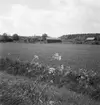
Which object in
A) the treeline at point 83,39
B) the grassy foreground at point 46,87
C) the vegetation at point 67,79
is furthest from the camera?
the treeline at point 83,39

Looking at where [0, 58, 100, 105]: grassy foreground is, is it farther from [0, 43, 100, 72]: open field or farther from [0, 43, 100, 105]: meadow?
[0, 43, 100, 72]: open field

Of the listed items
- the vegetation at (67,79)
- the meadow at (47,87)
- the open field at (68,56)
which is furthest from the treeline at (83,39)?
the meadow at (47,87)

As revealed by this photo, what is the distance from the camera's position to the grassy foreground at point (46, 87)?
322 cm

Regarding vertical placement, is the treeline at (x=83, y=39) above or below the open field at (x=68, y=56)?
above

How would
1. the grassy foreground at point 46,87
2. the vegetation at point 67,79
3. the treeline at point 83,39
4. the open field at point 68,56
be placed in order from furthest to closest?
the treeline at point 83,39, the open field at point 68,56, the vegetation at point 67,79, the grassy foreground at point 46,87

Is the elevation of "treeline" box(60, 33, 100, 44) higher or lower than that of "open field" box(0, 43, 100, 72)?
higher

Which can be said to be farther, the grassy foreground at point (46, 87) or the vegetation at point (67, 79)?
the vegetation at point (67, 79)

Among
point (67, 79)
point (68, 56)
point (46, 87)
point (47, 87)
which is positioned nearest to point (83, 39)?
point (68, 56)

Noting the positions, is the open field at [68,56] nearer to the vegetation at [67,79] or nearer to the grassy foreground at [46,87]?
the vegetation at [67,79]

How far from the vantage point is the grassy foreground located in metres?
3.22

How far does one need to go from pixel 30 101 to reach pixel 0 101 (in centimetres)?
67

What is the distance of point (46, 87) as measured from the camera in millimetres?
4176

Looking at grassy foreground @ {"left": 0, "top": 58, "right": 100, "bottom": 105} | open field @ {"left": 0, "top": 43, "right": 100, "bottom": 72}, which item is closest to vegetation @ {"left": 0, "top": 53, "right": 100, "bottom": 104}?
grassy foreground @ {"left": 0, "top": 58, "right": 100, "bottom": 105}

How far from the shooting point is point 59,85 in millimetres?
5375
